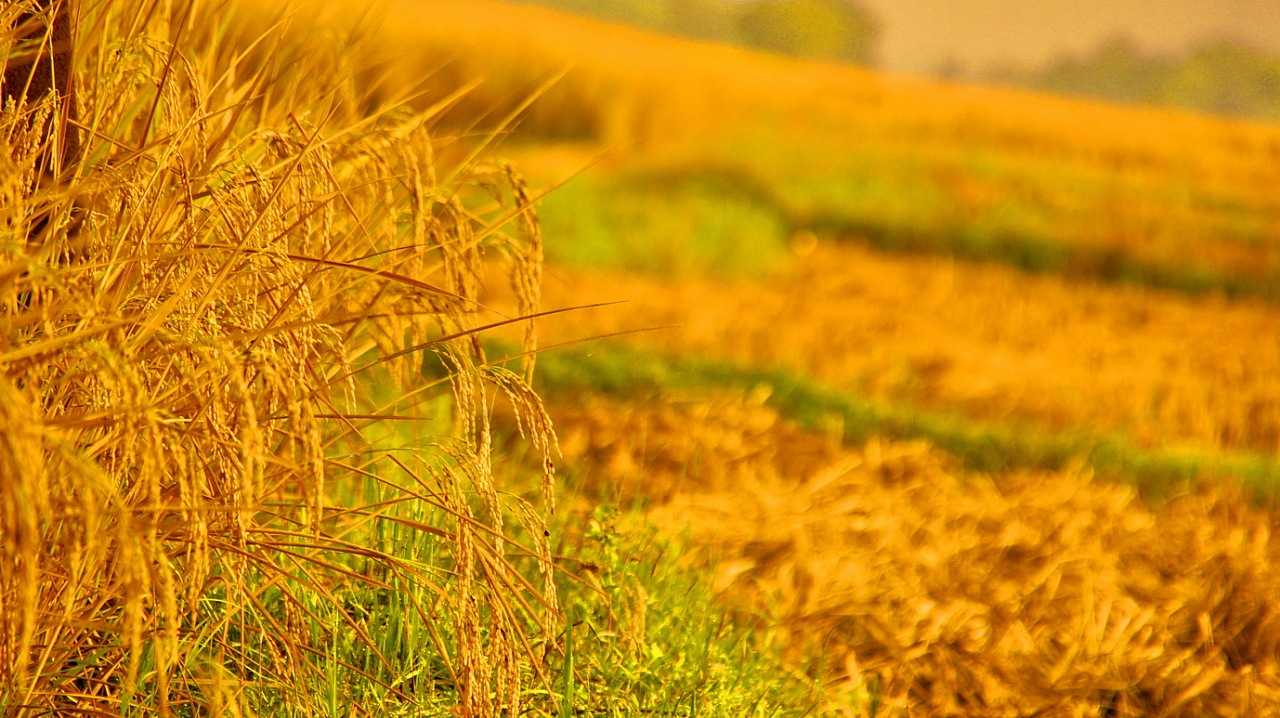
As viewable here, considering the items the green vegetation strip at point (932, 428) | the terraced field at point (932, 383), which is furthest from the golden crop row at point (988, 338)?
the green vegetation strip at point (932, 428)

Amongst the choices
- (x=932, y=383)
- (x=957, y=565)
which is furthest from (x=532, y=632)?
(x=932, y=383)

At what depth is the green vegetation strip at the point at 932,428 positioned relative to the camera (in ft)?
12.6

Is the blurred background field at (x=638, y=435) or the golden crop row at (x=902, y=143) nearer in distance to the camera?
the blurred background field at (x=638, y=435)

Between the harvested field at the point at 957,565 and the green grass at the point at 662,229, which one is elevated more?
the harvested field at the point at 957,565

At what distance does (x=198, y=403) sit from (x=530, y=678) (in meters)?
0.67

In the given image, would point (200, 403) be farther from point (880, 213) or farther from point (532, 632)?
point (880, 213)

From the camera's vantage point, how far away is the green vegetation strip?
3.83 m

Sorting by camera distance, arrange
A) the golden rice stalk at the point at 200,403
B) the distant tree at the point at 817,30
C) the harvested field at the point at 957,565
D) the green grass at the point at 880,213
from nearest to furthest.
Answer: the golden rice stalk at the point at 200,403
the harvested field at the point at 957,565
the green grass at the point at 880,213
the distant tree at the point at 817,30

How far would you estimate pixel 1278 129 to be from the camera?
41.5 ft

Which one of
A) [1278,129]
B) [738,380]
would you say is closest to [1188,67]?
[1278,129]

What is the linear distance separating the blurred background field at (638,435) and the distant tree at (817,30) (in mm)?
50185

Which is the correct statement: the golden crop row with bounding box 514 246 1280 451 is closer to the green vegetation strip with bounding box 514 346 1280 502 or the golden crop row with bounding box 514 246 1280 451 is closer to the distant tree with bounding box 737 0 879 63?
the green vegetation strip with bounding box 514 346 1280 502

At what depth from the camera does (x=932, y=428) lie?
4027 millimetres

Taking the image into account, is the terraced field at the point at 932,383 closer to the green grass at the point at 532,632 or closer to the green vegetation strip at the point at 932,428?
the green vegetation strip at the point at 932,428
